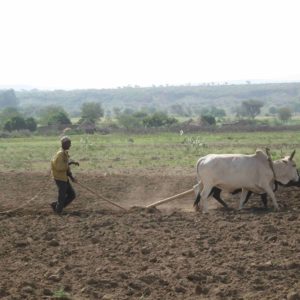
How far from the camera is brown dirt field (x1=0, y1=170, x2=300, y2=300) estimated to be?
768 cm

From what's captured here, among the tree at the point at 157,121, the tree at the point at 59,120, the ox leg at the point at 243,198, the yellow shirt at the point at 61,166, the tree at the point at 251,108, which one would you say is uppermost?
the yellow shirt at the point at 61,166

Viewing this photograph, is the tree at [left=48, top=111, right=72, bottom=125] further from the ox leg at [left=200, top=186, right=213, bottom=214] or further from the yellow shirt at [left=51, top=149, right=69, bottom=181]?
the ox leg at [left=200, top=186, right=213, bottom=214]

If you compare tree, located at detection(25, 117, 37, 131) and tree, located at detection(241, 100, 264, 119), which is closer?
tree, located at detection(25, 117, 37, 131)

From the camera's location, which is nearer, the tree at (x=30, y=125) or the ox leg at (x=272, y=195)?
the ox leg at (x=272, y=195)

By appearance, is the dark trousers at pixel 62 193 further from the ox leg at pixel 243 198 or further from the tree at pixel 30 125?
the tree at pixel 30 125

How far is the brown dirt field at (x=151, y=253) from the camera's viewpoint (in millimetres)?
7684

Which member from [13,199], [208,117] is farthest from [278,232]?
[208,117]

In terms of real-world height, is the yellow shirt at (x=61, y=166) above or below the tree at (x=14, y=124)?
above

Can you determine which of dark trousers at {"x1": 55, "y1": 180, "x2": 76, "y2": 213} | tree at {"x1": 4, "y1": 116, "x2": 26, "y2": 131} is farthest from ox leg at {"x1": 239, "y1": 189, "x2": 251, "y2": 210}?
tree at {"x1": 4, "y1": 116, "x2": 26, "y2": 131}

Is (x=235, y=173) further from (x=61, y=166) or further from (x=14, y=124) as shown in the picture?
(x=14, y=124)

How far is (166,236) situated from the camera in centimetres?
1030

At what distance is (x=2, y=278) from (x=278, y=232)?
4334 mm

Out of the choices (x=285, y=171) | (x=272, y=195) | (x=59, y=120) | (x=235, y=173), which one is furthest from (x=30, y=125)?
(x=272, y=195)

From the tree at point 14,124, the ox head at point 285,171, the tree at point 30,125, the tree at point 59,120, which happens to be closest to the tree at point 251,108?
the tree at point 59,120
